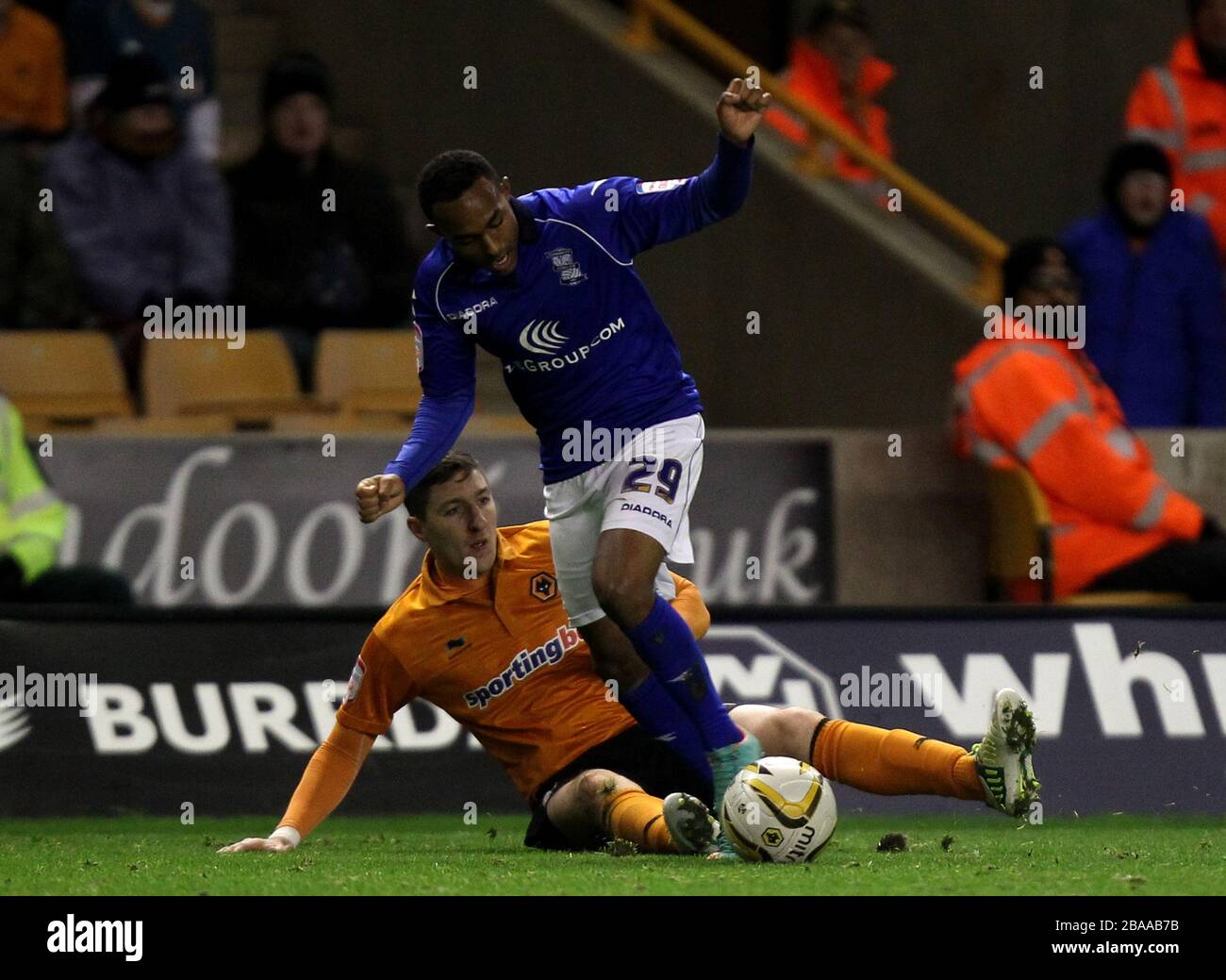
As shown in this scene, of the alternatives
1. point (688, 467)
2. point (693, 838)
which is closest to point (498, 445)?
point (688, 467)

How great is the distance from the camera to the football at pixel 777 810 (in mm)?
5172

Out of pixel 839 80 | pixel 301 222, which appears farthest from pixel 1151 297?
pixel 301 222

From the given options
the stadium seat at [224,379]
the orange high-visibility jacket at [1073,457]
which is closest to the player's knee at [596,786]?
the orange high-visibility jacket at [1073,457]

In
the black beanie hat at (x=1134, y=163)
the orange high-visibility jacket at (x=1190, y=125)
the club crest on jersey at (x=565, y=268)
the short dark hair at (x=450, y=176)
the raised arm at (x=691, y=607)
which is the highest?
the orange high-visibility jacket at (x=1190, y=125)

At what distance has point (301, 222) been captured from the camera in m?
9.38

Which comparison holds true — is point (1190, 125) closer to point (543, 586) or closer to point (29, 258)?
point (29, 258)

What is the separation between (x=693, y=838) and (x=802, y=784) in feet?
1.03

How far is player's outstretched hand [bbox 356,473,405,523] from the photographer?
17.3ft

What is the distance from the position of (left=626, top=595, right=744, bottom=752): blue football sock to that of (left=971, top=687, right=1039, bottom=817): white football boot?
611 mm

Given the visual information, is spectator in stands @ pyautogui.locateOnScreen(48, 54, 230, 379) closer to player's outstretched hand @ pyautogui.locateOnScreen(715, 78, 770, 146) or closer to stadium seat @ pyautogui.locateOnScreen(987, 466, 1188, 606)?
stadium seat @ pyautogui.locateOnScreen(987, 466, 1188, 606)

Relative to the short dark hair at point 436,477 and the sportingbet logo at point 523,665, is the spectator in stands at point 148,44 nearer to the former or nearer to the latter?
the short dark hair at point 436,477

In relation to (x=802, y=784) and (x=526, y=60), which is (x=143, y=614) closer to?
(x=802, y=784)

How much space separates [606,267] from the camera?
233 inches

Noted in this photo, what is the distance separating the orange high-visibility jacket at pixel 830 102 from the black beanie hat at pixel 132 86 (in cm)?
300
